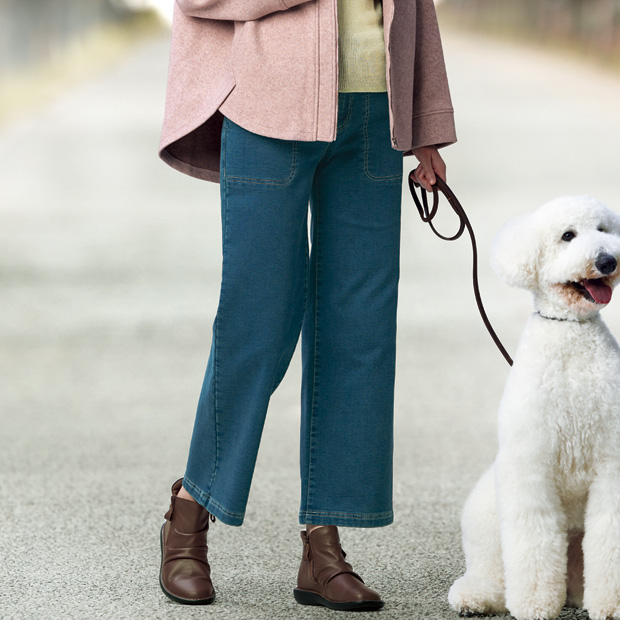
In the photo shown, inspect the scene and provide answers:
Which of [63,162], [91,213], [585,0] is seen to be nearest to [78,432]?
[91,213]

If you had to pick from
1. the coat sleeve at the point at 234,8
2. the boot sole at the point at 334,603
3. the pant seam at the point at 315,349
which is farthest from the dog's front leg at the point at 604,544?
the coat sleeve at the point at 234,8

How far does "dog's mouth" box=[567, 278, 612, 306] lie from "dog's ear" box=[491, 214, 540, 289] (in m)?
0.08

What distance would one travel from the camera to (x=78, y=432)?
127 inches

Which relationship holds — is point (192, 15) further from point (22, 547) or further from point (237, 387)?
point (22, 547)

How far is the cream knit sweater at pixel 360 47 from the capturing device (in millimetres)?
1690

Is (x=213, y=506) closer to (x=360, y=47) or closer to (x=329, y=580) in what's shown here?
(x=329, y=580)

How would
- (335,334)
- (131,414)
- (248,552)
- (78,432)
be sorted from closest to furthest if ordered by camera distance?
(335,334)
(248,552)
(78,432)
(131,414)

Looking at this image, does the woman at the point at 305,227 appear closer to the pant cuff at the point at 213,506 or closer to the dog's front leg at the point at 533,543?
the pant cuff at the point at 213,506

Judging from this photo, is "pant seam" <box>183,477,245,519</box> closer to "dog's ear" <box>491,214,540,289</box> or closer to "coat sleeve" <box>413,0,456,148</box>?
"dog's ear" <box>491,214,540,289</box>

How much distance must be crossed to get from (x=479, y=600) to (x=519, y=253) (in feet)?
2.05

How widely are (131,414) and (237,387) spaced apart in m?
1.76

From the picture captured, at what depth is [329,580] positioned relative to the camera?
178cm

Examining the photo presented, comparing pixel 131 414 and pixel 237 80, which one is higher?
pixel 237 80

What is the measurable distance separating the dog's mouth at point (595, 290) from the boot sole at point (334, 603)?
0.68 metres
